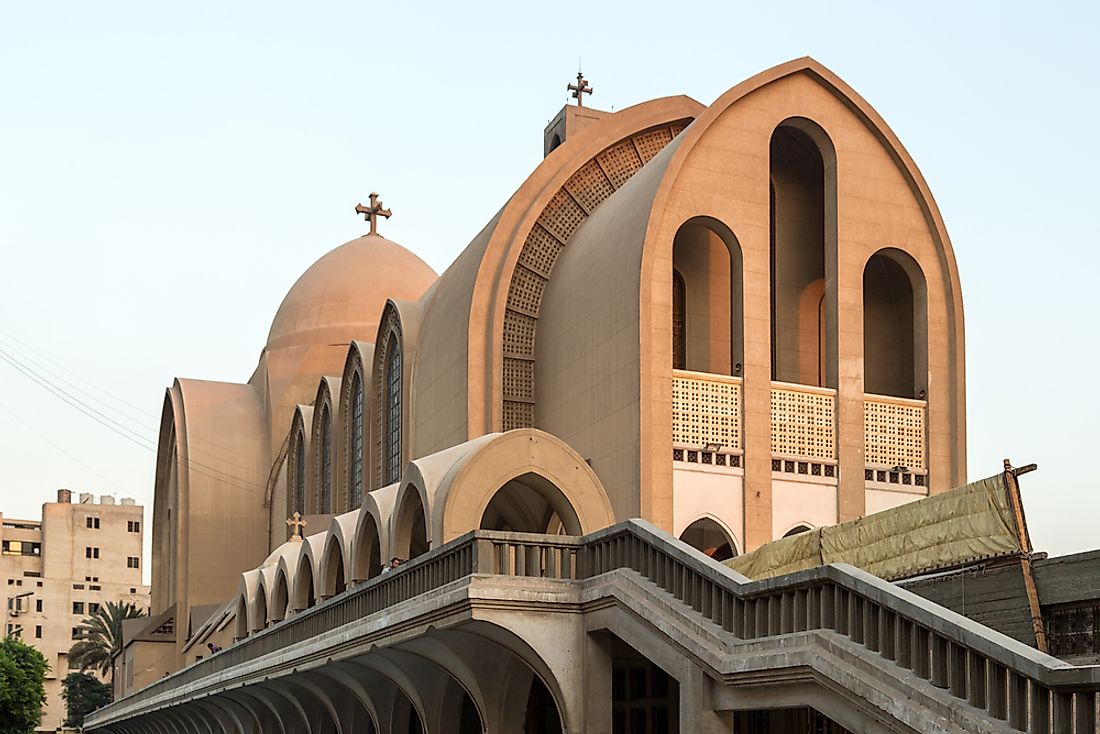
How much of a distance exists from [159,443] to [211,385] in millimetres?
3100

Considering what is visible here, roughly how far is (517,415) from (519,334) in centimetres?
157

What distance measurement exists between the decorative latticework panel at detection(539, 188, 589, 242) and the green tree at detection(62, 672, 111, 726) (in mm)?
49311

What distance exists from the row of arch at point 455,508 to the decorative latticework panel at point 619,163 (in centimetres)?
970

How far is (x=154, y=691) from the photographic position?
125 feet

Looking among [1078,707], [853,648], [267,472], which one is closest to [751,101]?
[853,648]

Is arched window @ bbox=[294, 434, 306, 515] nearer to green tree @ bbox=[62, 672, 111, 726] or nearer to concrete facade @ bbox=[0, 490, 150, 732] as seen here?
green tree @ bbox=[62, 672, 111, 726]

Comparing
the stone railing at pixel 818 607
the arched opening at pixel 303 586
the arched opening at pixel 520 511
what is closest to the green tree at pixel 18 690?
the arched opening at pixel 303 586

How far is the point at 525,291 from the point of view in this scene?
97.2 ft

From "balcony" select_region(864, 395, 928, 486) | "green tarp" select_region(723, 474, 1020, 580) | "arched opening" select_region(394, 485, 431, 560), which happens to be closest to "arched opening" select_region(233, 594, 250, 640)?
A: "arched opening" select_region(394, 485, 431, 560)

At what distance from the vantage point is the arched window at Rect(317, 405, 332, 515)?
136 ft

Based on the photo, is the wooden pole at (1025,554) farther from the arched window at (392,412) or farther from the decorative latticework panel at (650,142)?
the arched window at (392,412)

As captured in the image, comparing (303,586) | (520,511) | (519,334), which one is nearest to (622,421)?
(520,511)

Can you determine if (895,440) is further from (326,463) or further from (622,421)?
(326,463)

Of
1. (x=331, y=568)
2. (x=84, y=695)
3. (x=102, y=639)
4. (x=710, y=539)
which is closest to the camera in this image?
(x=331, y=568)
